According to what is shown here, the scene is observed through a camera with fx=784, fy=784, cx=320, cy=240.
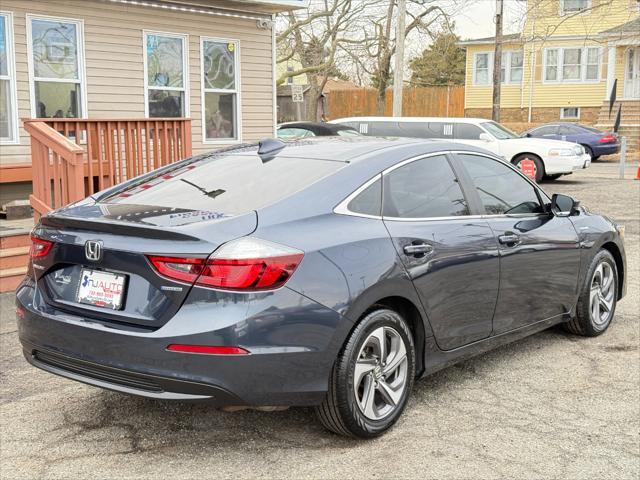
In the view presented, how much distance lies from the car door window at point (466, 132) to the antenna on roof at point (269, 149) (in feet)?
51.2

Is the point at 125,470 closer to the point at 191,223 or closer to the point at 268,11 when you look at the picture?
the point at 191,223

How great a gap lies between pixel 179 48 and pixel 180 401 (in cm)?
1060

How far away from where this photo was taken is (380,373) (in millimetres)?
4023

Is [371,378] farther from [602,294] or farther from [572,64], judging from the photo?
[572,64]

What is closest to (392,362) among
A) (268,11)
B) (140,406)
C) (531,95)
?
(140,406)

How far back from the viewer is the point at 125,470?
11.8ft

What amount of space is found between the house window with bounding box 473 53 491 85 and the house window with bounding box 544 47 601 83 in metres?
2.96

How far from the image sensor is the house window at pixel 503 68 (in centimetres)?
3947

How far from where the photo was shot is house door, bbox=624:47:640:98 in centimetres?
3556

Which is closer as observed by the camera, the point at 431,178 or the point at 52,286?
the point at 52,286

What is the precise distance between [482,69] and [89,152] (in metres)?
35.2

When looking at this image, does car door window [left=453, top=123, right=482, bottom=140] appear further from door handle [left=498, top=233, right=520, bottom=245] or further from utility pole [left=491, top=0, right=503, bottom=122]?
door handle [left=498, top=233, right=520, bottom=245]

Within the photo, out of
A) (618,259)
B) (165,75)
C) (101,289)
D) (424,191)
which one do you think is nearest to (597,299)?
(618,259)

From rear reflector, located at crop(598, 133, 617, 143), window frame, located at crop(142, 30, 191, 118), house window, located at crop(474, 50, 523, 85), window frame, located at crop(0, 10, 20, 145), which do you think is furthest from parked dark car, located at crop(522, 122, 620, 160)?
window frame, located at crop(0, 10, 20, 145)
